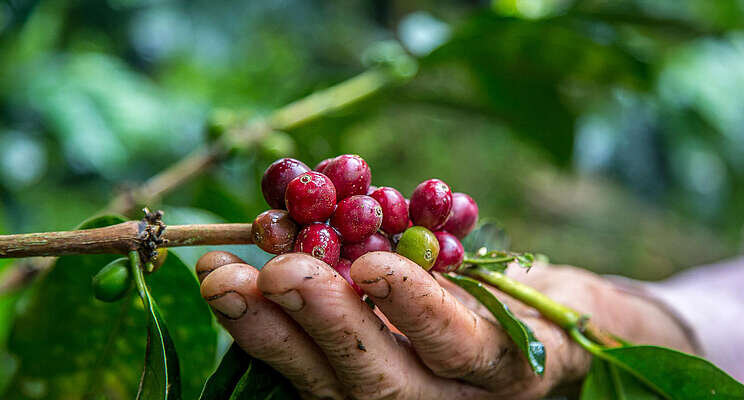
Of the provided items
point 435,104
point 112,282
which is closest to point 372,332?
point 112,282

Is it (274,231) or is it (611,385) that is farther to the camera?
(611,385)

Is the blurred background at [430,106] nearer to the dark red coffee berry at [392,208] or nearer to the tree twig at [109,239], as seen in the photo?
the tree twig at [109,239]

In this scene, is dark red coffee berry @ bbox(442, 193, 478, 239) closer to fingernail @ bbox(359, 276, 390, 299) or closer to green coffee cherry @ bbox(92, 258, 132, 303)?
fingernail @ bbox(359, 276, 390, 299)

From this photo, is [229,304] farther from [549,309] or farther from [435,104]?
[435,104]

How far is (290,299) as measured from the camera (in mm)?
573

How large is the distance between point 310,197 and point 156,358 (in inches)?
9.8

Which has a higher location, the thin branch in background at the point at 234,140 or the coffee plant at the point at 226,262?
the thin branch in background at the point at 234,140

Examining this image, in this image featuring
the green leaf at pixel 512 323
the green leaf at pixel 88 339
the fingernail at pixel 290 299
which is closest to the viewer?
the fingernail at pixel 290 299

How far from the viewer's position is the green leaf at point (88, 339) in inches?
31.4

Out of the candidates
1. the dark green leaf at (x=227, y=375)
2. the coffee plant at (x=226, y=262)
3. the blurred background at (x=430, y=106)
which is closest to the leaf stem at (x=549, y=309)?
the coffee plant at (x=226, y=262)

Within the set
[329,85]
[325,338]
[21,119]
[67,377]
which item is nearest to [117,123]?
[21,119]

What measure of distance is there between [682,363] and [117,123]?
185cm

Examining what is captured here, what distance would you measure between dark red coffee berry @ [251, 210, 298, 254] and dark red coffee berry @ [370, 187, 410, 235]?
112mm

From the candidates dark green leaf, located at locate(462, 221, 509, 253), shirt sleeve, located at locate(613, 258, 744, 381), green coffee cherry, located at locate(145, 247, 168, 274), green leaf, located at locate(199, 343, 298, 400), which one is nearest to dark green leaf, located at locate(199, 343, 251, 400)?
green leaf, located at locate(199, 343, 298, 400)
